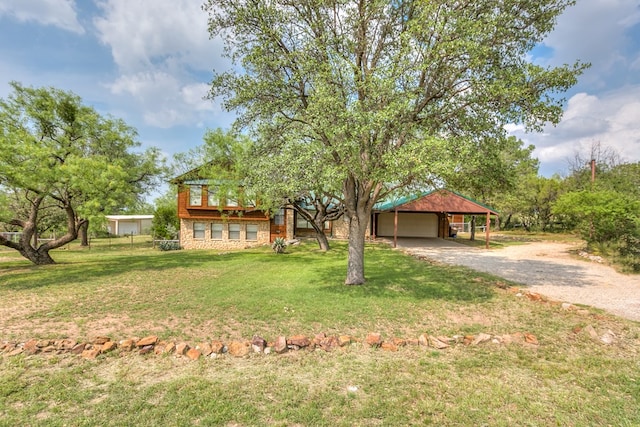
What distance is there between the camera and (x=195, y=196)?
23.1 meters

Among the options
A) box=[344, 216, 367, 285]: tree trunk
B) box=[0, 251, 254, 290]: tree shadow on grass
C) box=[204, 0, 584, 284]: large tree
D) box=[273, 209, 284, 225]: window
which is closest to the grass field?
box=[344, 216, 367, 285]: tree trunk

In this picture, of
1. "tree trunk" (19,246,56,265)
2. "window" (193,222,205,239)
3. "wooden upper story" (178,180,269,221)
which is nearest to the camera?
"tree trunk" (19,246,56,265)

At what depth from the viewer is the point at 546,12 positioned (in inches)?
293

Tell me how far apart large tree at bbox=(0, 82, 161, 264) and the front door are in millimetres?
10673

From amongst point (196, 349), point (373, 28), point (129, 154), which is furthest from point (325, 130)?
point (129, 154)

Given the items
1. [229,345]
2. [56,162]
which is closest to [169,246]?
[56,162]

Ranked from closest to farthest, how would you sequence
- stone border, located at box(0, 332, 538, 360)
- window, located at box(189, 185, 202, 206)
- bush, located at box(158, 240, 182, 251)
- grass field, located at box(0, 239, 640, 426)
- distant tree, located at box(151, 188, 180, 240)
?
grass field, located at box(0, 239, 640, 426) < stone border, located at box(0, 332, 538, 360) < bush, located at box(158, 240, 182, 251) < window, located at box(189, 185, 202, 206) < distant tree, located at box(151, 188, 180, 240)

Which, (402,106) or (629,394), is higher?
(402,106)

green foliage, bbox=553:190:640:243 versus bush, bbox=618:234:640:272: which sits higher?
green foliage, bbox=553:190:640:243

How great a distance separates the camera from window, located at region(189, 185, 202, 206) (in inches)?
909

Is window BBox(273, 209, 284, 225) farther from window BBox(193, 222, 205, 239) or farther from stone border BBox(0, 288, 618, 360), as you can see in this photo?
stone border BBox(0, 288, 618, 360)

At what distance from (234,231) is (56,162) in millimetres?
12551

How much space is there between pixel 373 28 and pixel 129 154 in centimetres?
2088

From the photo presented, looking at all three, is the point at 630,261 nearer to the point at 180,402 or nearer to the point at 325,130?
the point at 325,130
